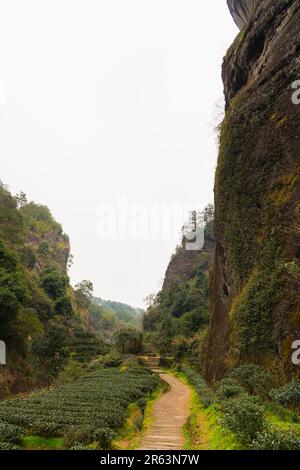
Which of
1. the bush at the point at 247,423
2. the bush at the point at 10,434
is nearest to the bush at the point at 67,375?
the bush at the point at 10,434

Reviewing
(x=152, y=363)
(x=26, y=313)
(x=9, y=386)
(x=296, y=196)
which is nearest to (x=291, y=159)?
(x=296, y=196)

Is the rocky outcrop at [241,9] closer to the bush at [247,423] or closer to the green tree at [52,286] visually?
the bush at [247,423]

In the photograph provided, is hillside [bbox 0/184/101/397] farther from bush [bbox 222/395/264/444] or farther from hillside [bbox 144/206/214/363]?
bush [bbox 222/395/264/444]

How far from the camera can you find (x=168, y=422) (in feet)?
48.2

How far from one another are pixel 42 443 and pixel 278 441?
22.5ft

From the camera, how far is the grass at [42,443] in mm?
9570

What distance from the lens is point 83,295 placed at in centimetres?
9731

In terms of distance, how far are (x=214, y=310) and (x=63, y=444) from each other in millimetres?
16932

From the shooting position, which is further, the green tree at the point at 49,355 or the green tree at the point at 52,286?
the green tree at the point at 52,286

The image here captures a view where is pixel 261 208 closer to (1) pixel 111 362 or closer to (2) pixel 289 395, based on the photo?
(2) pixel 289 395

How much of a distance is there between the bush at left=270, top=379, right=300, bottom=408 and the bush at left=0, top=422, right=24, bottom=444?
7.97 metres

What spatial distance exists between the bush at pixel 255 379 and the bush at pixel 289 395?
4.02 ft

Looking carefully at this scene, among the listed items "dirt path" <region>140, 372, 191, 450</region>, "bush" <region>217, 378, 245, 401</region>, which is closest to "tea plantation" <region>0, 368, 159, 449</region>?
"dirt path" <region>140, 372, 191, 450</region>

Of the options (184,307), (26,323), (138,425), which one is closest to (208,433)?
(138,425)
